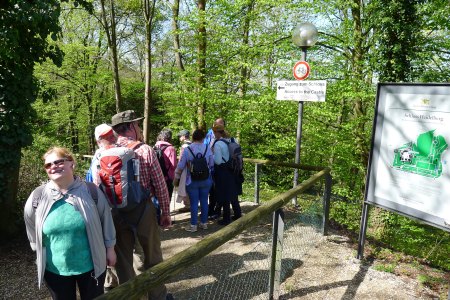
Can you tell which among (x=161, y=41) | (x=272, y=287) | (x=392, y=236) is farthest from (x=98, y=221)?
(x=161, y=41)

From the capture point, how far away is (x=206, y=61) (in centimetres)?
1015

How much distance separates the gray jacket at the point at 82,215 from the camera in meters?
2.13

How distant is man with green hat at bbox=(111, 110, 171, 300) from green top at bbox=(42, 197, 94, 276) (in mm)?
676

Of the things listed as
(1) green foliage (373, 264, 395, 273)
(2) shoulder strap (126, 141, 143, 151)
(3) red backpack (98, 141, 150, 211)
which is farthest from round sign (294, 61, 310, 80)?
(3) red backpack (98, 141, 150, 211)

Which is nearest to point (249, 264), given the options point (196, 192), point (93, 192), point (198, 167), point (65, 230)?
point (196, 192)

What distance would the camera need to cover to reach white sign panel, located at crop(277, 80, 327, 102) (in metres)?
5.07

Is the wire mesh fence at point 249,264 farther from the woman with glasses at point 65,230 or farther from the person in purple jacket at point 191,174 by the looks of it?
the woman with glasses at point 65,230

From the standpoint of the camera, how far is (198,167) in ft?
15.7

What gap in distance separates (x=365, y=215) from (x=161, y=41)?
1886cm

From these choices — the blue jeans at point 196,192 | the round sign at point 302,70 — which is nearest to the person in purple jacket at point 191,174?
the blue jeans at point 196,192

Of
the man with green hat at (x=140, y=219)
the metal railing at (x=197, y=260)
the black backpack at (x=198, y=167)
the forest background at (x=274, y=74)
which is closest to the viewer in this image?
the metal railing at (x=197, y=260)

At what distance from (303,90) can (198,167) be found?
2181 millimetres

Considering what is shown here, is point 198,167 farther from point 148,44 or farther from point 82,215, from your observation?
point 148,44

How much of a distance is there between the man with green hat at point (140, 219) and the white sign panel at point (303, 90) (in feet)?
10.2
